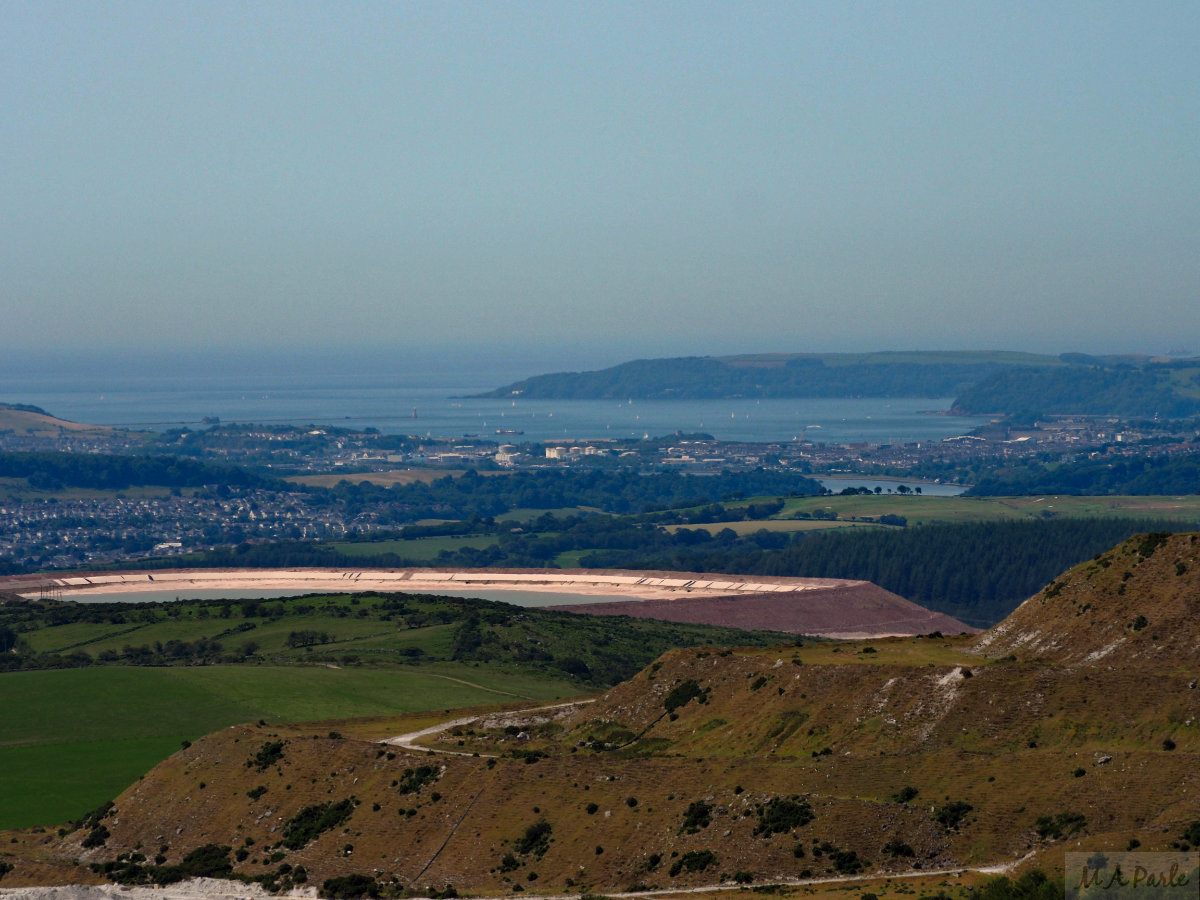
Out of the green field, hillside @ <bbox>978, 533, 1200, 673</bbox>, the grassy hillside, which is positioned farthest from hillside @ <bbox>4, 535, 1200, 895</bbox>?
the grassy hillside

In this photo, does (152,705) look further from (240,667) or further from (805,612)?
(805,612)

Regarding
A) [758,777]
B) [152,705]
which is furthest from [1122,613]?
[152,705]

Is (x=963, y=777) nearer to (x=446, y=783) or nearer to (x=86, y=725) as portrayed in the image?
(x=446, y=783)

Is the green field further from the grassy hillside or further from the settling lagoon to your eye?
the settling lagoon

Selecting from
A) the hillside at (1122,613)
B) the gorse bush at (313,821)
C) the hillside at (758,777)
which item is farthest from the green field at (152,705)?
the hillside at (1122,613)

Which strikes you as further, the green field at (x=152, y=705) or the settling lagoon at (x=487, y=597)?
the settling lagoon at (x=487, y=597)

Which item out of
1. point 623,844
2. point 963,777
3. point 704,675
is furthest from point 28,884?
point 963,777

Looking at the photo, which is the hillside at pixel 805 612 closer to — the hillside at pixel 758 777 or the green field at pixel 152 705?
the green field at pixel 152 705
